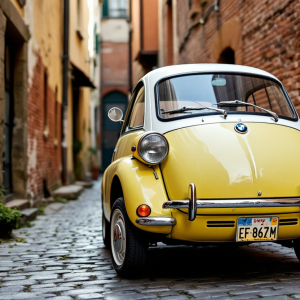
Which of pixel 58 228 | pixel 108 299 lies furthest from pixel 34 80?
pixel 108 299

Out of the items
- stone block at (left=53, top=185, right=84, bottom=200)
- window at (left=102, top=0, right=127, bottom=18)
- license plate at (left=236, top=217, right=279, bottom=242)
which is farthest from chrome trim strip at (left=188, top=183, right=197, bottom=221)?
window at (left=102, top=0, right=127, bottom=18)

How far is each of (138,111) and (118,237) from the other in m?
1.35

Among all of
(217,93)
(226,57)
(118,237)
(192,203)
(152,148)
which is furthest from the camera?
(226,57)

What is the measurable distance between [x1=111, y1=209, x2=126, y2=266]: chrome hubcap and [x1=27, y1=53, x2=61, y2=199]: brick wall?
5415 millimetres

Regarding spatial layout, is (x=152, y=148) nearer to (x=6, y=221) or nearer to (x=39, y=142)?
(x=6, y=221)

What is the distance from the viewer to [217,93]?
4523 millimetres

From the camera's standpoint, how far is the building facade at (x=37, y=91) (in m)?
8.68

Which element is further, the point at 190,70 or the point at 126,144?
the point at 126,144

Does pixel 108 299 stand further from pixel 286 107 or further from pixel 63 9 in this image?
pixel 63 9

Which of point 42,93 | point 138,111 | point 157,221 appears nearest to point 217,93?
point 138,111

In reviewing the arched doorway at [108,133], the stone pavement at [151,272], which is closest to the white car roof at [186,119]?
the stone pavement at [151,272]

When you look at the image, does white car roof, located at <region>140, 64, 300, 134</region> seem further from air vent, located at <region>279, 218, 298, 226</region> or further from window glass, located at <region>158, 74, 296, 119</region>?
air vent, located at <region>279, 218, 298, 226</region>

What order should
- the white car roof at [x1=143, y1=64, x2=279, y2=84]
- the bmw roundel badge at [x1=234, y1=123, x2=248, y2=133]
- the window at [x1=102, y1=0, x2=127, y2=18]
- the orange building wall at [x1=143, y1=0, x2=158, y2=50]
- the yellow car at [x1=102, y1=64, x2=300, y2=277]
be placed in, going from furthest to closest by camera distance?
the window at [x1=102, y1=0, x2=127, y2=18], the orange building wall at [x1=143, y1=0, x2=158, y2=50], the white car roof at [x1=143, y1=64, x2=279, y2=84], the bmw roundel badge at [x1=234, y1=123, x2=248, y2=133], the yellow car at [x1=102, y1=64, x2=300, y2=277]

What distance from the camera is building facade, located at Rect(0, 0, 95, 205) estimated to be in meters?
8.68
